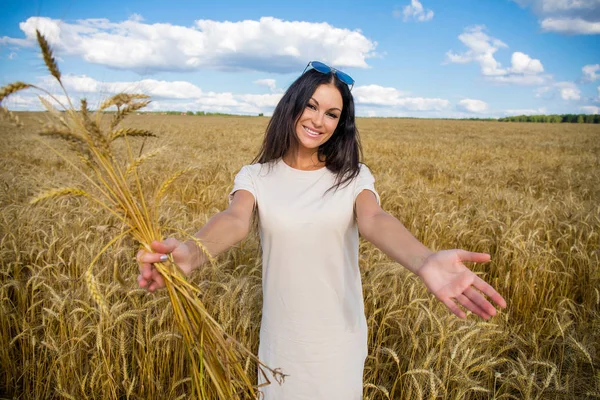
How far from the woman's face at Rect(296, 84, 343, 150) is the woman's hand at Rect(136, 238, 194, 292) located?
0.86 m

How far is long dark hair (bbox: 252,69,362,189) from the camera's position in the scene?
1.88 meters

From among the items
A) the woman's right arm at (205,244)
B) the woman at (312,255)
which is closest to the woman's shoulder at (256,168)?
the woman at (312,255)

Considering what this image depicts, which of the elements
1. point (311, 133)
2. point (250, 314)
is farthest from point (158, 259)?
point (250, 314)

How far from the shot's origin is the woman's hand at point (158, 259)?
105 centimetres

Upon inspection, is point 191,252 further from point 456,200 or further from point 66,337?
point 456,200

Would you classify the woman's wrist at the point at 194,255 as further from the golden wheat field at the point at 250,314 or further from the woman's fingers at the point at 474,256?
the woman's fingers at the point at 474,256

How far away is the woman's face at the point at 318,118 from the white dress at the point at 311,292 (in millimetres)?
266

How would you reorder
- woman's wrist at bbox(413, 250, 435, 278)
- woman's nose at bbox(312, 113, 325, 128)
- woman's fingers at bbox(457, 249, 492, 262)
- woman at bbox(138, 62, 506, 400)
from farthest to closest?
woman's nose at bbox(312, 113, 325, 128) < woman at bbox(138, 62, 506, 400) < woman's wrist at bbox(413, 250, 435, 278) < woman's fingers at bbox(457, 249, 492, 262)

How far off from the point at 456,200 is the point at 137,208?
5.25m

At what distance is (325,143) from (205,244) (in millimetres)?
923

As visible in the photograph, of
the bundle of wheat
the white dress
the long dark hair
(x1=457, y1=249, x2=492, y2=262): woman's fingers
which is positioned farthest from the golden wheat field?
(x1=457, y1=249, x2=492, y2=262): woman's fingers

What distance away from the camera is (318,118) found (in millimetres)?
1849

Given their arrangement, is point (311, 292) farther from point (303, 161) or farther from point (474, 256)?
point (474, 256)

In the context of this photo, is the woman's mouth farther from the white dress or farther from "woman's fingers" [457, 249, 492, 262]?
"woman's fingers" [457, 249, 492, 262]
